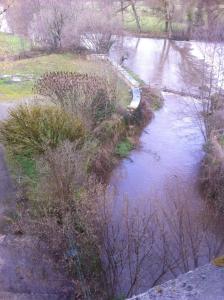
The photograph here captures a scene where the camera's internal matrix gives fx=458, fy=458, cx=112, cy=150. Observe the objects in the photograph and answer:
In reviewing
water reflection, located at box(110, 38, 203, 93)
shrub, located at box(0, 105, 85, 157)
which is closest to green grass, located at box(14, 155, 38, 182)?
shrub, located at box(0, 105, 85, 157)

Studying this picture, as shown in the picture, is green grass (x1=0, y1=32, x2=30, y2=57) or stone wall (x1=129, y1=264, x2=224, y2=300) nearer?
stone wall (x1=129, y1=264, x2=224, y2=300)

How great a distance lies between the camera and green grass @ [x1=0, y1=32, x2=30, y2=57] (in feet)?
84.9

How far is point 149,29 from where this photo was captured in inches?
1359

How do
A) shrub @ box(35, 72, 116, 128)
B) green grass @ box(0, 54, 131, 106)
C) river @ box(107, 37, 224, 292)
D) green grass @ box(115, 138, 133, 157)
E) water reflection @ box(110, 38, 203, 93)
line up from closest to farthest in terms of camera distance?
1. river @ box(107, 37, 224, 292)
2. shrub @ box(35, 72, 116, 128)
3. green grass @ box(115, 138, 133, 157)
4. green grass @ box(0, 54, 131, 106)
5. water reflection @ box(110, 38, 203, 93)

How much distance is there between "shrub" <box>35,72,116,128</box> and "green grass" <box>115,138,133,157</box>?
3.58 ft

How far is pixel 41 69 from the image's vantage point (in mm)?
22766

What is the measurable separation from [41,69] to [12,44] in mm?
6157

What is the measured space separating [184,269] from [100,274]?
1.66m

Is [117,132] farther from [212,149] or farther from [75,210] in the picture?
[75,210]

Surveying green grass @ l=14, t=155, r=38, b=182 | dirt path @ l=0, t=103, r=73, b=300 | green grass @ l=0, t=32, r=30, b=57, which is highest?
green grass @ l=0, t=32, r=30, b=57

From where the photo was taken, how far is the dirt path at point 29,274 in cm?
822

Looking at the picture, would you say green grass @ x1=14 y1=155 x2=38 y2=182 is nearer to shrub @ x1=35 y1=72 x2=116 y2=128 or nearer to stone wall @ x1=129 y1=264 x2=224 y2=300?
shrub @ x1=35 y1=72 x2=116 y2=128

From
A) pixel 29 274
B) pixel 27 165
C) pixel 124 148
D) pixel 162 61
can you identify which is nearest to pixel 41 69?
pixel 162 61

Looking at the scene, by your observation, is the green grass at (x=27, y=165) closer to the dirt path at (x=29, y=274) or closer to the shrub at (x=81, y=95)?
the shrub at (x=81, y=95)
